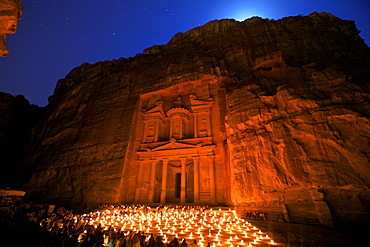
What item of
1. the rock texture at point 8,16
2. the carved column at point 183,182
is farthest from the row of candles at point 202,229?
the rock texture at point 8,16

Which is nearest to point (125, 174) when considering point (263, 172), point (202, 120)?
point (202, 120)

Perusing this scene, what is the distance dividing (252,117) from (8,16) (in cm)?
1326

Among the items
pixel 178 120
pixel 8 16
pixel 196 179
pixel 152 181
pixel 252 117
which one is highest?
pixel 178 120

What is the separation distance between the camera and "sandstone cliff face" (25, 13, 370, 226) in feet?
31.9

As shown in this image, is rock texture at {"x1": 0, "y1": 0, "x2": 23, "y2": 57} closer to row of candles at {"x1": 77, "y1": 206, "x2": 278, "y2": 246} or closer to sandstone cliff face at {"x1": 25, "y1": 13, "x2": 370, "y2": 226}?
row of candles at {"x1": 77, "y1": 206, "x2": 278, "y2": 246}

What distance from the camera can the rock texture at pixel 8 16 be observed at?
4.20 metres

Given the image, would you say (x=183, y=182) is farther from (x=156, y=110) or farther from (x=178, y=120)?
(x=156, y=110)

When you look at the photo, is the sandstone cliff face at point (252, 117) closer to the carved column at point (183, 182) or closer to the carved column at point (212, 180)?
the carved column at point (212, 180)

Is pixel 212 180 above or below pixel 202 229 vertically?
above

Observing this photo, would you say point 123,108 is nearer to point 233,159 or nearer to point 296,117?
point 233,159

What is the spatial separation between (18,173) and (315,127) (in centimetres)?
3171

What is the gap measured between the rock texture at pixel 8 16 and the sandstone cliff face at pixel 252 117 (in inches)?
507

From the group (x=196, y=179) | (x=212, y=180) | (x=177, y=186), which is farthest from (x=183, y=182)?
(x=212, y=180)

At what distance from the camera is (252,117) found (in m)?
13.6
